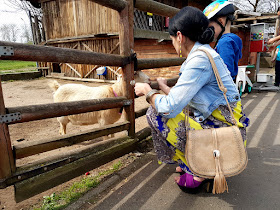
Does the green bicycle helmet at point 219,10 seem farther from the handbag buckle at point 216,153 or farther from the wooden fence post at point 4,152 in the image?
the wooden fence post at point 4,152

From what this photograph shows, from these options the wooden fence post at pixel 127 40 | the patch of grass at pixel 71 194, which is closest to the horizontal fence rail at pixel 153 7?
the wooden fence post at pixel 127 40

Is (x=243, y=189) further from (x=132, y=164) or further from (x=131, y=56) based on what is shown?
(x=131, y=56)

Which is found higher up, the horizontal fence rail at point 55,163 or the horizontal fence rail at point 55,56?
the horizontal fence rail at point 55,56

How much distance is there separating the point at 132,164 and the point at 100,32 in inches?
352

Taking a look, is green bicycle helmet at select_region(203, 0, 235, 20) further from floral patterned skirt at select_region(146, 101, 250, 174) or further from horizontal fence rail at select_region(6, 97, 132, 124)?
horizontal fence rail at select_region(6, 97, 132, 124)

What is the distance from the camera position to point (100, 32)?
10.1 meters

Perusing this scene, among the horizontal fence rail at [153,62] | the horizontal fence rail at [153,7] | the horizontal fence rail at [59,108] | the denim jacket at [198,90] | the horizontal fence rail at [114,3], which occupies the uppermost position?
the horizontal fence rail at [153,7]

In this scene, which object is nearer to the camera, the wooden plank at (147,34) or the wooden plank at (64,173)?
the wooden plank at (64,173)

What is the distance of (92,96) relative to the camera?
3.12 m

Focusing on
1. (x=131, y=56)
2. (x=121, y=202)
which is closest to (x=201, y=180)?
(x=121, y=202)

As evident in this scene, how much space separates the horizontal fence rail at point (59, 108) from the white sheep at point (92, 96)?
46 centimetres

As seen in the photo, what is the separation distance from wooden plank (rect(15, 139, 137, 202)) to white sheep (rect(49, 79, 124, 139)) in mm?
585

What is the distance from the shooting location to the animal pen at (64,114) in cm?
157

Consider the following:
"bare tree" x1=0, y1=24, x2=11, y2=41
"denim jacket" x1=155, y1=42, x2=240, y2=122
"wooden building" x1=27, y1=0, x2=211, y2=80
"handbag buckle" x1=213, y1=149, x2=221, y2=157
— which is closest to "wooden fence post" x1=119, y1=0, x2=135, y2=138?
"denim jacket" x1=155, y1=42, x2=240, y2=122
